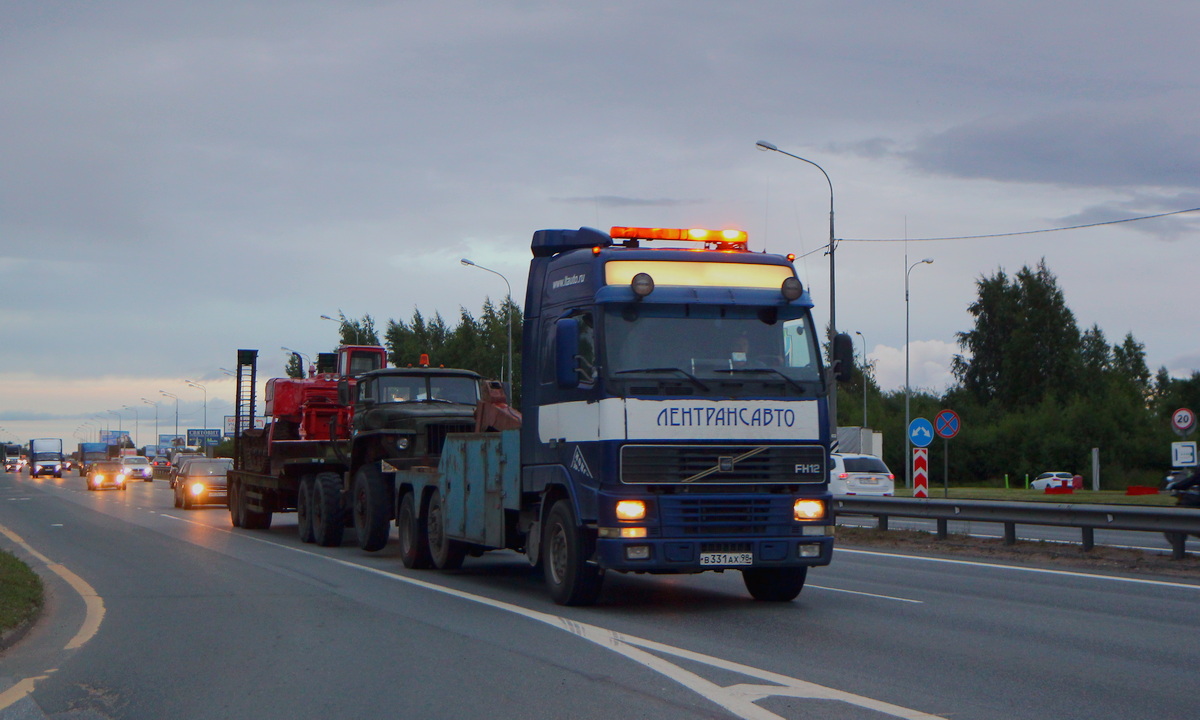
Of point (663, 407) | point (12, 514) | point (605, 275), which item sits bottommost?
point (12, 514)

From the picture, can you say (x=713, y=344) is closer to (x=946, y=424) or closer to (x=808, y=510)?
(x=808, y=510)

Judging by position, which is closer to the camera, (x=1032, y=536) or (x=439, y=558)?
(x=439, y=558)

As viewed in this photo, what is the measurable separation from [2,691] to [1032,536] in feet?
59.7

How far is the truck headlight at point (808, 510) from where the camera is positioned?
11.1 metres

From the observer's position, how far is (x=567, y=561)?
11312mm

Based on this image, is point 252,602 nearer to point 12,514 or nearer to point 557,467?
point 557,467

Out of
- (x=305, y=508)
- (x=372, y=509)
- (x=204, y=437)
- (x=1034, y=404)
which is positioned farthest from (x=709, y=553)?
(x=204, y=437)

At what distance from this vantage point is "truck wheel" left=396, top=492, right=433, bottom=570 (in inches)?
616

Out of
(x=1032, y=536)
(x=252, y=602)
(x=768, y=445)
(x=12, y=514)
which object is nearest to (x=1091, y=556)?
(x=1032, y=536)

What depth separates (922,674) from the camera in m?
7.98

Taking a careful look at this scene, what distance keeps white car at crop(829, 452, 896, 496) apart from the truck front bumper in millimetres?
18594

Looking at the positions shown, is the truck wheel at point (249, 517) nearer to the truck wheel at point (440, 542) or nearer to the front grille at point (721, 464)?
the truck wheel at point (440, 542)

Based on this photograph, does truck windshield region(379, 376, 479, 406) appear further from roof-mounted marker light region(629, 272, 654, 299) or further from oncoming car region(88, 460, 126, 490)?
A: oncoming car region(88, 460, 126, 490)

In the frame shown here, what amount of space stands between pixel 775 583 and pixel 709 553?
1.69 metres
